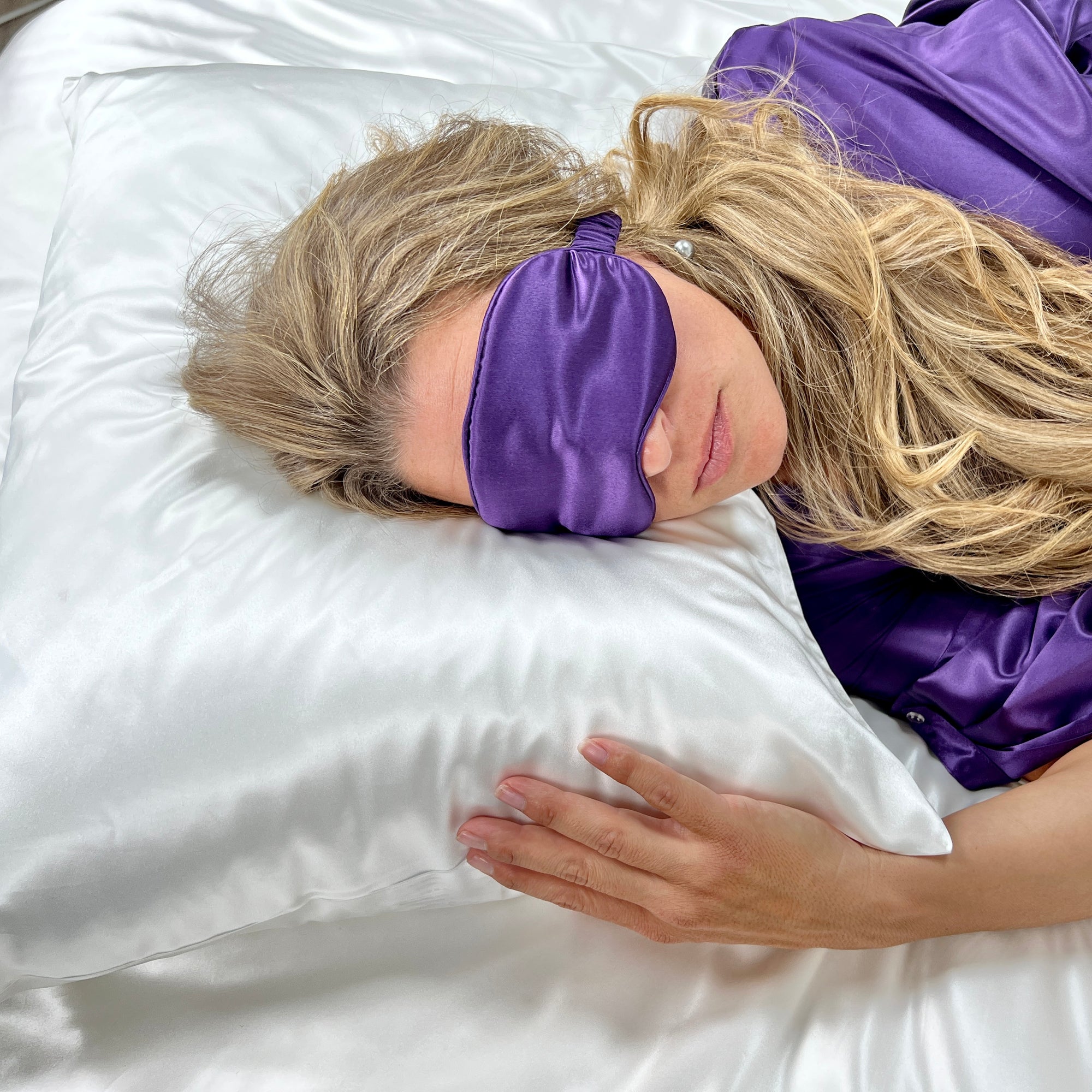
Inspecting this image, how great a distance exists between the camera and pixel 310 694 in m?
0.75

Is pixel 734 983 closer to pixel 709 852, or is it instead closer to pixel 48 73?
pixel 709 852

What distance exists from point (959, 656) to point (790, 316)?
0.42m

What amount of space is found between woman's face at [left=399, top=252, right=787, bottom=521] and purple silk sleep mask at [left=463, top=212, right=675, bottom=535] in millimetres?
26

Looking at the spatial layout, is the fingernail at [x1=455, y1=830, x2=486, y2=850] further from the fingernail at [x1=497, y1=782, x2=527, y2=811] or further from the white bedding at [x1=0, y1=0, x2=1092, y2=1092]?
the white bedding at [x1=0, y1=0, x2=1092, y2=1092]

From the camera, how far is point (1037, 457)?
0.99m

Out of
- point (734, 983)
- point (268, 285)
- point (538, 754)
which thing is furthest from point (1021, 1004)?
point (268, 285)

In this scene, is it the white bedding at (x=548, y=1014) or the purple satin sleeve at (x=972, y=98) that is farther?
the purple satin sleeve at (x=972, y=98)

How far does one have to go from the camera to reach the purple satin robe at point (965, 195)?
1.01 meters

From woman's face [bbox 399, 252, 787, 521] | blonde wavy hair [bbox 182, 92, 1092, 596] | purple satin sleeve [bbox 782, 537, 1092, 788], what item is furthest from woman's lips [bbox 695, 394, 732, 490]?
purple satin sleeve [bbox 782, 537, 1092, 788]

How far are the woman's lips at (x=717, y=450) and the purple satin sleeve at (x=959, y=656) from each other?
0.86 ft

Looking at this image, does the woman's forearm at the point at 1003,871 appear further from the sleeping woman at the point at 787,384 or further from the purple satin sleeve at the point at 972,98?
the purple satin sleeve at the point at 972,98

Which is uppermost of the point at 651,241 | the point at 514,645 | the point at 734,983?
the point at 651,241

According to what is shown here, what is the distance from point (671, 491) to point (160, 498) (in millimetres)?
471

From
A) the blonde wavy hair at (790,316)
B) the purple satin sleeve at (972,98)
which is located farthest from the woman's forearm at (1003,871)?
the purple satin sleeve at (972,98)
